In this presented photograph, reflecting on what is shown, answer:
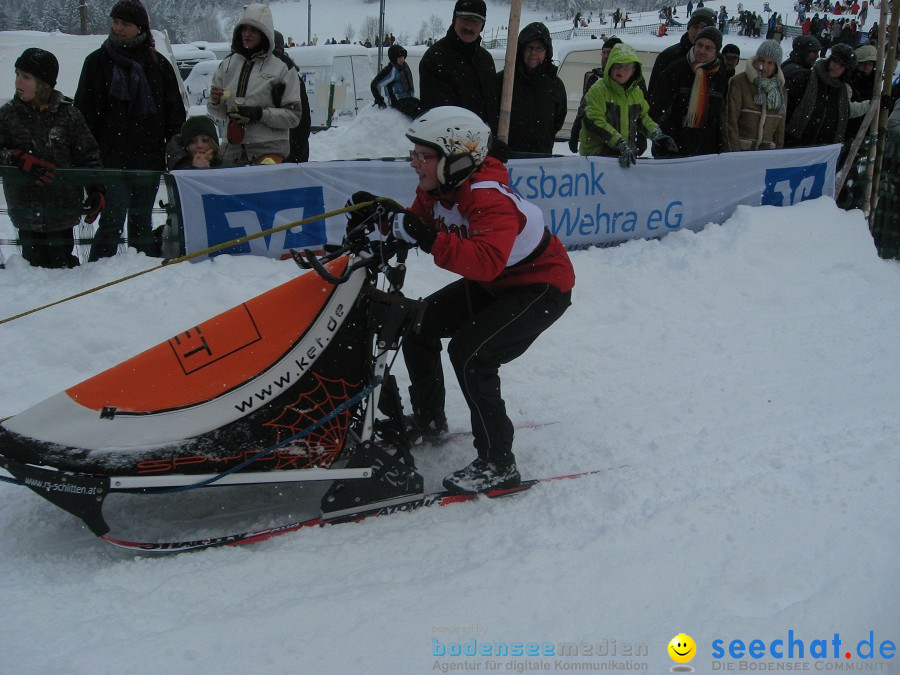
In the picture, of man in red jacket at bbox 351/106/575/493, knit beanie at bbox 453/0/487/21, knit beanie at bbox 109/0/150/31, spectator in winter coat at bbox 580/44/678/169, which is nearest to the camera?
man in red jacket at bbox 351/106/575/493

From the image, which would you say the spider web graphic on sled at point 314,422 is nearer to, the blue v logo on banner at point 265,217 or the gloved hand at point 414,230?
the gloved hand at point 414,230

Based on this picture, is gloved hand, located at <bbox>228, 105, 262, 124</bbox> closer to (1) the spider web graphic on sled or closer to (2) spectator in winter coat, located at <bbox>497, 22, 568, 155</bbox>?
(2) spectator in winter coat, located at <bbox>497, 22, 568, 155</bbox>

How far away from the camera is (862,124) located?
827 cm

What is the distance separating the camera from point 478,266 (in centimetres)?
322

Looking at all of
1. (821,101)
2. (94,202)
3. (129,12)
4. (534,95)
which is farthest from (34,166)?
(821,101)

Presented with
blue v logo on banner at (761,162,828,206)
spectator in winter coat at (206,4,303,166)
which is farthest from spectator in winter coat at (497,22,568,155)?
blue v logo on banner at (761,162,828,206)

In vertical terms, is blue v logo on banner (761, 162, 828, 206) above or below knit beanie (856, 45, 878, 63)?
below

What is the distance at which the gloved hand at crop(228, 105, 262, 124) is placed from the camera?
5.87 meters

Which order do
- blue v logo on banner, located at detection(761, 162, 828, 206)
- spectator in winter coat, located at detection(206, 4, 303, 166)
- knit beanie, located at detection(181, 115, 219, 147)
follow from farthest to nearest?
1. blue v logo on banner, located at detection(761, 162, 828, 206)
2. knit beanie, located at detection(181, 115, 219, 147)
3. spectator in winter coat, located at detection(206, 4, 303, 166)

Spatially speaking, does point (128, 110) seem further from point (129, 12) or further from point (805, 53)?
point (805, 53)

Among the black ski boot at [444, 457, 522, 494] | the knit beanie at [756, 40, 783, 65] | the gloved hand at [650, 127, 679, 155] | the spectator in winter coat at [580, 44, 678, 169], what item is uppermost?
the knit beanie at [756, 40, 783, 65]

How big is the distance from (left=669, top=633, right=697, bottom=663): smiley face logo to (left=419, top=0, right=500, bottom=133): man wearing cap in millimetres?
4834

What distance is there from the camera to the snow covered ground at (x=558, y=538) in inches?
103

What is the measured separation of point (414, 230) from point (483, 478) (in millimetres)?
1264
